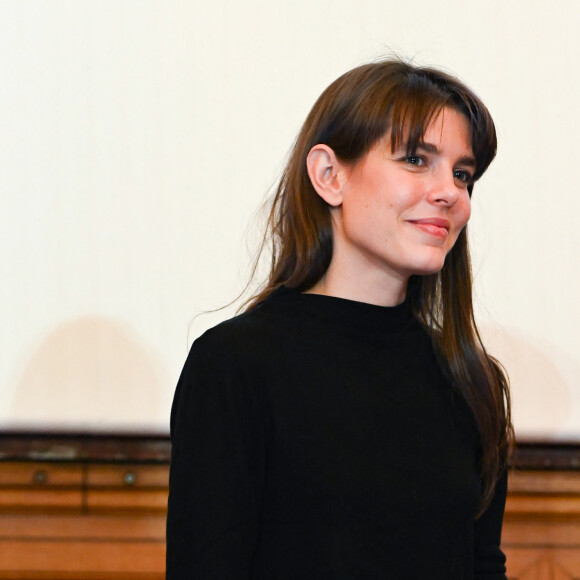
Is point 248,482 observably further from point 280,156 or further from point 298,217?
point 280,156

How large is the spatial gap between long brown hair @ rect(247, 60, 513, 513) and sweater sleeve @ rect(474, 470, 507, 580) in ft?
0.15

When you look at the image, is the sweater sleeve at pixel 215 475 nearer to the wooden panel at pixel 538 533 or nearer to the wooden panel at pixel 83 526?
the wooden panel at pixel 83 526

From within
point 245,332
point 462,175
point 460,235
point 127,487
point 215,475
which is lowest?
point 127,487

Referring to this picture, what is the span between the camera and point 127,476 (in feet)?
6.66

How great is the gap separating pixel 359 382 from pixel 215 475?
250mm

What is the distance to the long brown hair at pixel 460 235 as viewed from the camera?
1227mm

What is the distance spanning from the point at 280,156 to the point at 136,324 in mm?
511

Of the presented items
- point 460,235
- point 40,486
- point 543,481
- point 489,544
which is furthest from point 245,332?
point 543,481

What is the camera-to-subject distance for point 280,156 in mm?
2100

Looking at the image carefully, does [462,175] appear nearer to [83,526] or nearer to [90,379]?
[90,379]

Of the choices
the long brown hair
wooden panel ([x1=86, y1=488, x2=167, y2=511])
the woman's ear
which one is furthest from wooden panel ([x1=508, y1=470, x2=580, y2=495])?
the woman's ear

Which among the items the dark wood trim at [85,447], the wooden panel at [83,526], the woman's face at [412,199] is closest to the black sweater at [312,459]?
the woman's face at [412,199]

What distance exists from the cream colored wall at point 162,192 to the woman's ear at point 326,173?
2.56 ft

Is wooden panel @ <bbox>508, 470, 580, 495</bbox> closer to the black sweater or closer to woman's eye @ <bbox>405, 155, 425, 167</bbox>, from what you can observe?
the black sweater
